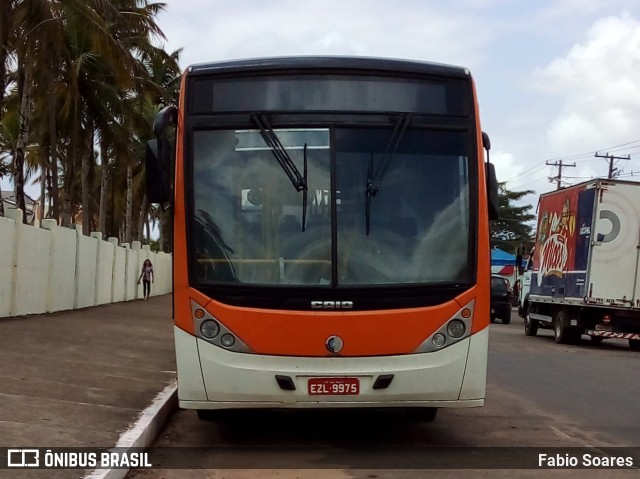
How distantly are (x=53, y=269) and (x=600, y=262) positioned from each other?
40.9 ft

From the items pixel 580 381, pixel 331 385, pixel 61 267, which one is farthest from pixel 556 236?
pixel 331 385

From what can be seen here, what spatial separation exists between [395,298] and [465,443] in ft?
5.68

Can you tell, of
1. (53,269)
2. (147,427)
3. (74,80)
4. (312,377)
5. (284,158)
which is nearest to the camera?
(312,377)

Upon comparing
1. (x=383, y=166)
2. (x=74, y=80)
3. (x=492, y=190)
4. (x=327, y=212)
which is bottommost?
(x=327, y=212)

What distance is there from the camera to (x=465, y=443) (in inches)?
316

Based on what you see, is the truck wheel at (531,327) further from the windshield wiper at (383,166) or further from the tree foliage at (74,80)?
the windshield wiper at (383,166)

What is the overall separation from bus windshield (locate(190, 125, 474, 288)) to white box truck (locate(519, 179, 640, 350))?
13.7 m

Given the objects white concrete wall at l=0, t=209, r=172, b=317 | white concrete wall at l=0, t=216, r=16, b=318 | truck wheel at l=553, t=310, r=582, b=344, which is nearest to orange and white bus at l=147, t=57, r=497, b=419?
white concrete wall at l=0, t=216, r=16, b=318

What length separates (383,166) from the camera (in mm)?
7367

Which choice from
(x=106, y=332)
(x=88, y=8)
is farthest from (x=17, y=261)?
(x=88, y=8)

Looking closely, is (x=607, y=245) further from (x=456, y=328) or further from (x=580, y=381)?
(x=456, y=328)

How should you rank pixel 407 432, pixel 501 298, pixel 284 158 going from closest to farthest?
pixel 284 158, pixel 407 432, pixel 501 298

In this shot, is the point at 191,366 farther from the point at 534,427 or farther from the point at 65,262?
the point at 65,262

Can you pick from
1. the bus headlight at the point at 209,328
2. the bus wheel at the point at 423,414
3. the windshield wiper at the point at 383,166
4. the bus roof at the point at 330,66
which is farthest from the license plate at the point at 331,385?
the bus roof at the point at 330,66
